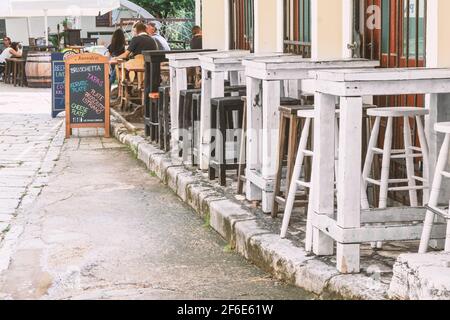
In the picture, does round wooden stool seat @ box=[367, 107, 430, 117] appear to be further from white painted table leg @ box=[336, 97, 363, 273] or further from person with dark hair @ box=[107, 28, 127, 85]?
person with dark hair @ box=[107, 28, 127, 85]

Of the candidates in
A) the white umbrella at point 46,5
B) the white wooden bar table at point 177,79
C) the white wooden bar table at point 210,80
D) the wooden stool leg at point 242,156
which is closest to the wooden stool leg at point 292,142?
the wooden stool leg at point 242,156

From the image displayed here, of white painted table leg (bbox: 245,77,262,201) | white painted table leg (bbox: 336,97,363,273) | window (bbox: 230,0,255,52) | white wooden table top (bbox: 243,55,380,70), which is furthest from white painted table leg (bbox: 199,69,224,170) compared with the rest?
white painted table leg (bbox: 336,97,363,273)

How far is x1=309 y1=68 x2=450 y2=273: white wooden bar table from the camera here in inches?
203

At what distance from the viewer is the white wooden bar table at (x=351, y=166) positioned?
5.16 m

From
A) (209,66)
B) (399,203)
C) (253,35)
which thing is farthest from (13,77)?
(399,203)

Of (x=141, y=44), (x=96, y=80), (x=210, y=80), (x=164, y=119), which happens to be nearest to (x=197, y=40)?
(x=141, y=44)

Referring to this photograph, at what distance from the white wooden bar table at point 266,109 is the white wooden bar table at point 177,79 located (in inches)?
101

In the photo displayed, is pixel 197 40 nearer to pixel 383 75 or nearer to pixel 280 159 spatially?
pixel 280 159

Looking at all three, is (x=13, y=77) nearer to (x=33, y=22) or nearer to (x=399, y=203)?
(x=33, y=22)

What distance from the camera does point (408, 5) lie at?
6.76 meters

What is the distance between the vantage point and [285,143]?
716 centimetres

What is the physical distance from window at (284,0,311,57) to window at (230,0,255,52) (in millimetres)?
1371

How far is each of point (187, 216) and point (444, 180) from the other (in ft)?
9.37

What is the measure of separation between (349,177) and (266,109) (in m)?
1.83
